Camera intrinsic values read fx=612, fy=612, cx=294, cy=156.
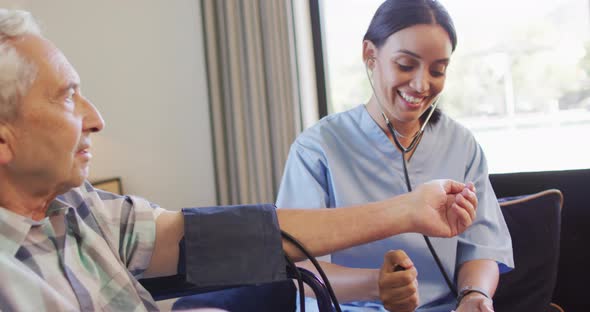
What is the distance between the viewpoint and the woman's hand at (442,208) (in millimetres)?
1029

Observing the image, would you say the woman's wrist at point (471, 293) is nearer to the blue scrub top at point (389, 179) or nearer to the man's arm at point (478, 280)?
the man's arm at point (478, 280)

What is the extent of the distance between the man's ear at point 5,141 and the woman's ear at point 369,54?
2.92 ft

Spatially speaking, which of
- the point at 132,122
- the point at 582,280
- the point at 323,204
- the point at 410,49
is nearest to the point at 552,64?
the point at 582,280

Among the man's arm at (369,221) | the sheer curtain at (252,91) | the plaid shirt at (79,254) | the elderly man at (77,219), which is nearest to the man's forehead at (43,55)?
the elderly man at (77,219)

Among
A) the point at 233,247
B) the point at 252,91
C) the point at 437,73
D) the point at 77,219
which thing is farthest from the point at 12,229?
the point at 252,91

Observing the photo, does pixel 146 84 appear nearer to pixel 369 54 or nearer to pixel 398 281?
pixel 369 54

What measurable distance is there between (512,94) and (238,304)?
82.0 inches

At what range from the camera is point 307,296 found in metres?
1.31

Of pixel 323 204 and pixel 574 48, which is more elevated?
pixel 574 48

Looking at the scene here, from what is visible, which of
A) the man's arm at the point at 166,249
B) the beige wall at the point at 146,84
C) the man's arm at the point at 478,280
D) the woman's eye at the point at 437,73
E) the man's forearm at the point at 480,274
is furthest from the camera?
the beige wall at the point at 146,84

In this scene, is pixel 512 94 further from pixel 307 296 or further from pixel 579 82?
pixel 307 296

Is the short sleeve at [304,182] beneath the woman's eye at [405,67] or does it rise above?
beneath

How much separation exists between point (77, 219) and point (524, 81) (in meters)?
2.24

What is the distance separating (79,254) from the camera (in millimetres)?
890
